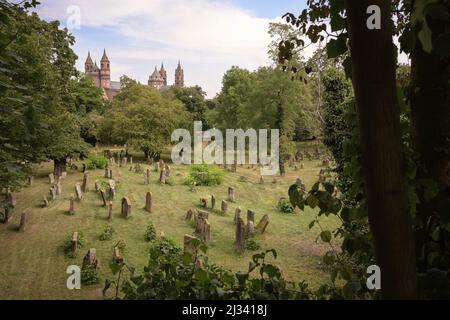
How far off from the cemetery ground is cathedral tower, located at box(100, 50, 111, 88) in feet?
215

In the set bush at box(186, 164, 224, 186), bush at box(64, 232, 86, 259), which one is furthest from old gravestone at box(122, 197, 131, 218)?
bush at box(186, 164, 224, 186)

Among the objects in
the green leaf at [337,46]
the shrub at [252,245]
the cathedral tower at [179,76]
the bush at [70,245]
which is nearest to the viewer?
the green leaf at [337,46]

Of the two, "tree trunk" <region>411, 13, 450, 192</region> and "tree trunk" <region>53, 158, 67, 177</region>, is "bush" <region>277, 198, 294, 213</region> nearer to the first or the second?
"tree trunk" <region>53, 158, 67, 177</region>

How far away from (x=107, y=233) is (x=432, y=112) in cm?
1450

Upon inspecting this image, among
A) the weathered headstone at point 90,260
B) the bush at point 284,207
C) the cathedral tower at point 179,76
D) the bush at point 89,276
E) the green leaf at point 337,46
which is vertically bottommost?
the bush at point 89,276

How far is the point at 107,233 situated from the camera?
15.2 m

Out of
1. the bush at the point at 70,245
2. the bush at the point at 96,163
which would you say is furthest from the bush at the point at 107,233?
the bush at the point at 96,163

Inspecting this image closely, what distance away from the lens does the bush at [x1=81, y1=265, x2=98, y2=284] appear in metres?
Answer: 11.5

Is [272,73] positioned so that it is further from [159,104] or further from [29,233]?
[29,233]

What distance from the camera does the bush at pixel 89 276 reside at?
11516 millimetres

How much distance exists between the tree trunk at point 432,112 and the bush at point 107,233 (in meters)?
14.3

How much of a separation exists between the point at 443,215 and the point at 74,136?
90.3 ft

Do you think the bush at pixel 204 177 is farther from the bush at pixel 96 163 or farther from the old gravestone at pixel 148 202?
the bush at pixel 96 163

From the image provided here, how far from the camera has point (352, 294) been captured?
6.92 ft
